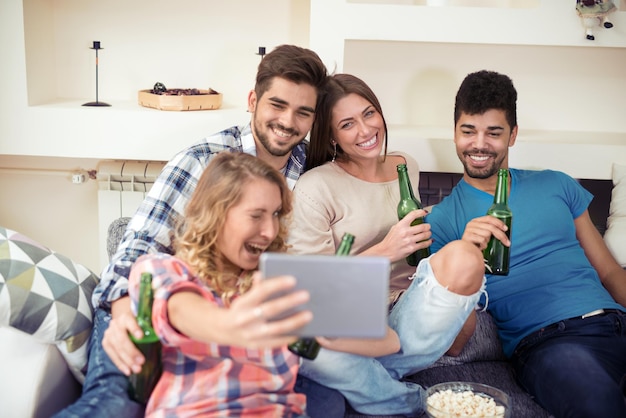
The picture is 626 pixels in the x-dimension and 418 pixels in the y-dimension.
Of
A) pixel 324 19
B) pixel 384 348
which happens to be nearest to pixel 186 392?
pixel 384 348

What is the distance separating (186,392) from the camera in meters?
1.50

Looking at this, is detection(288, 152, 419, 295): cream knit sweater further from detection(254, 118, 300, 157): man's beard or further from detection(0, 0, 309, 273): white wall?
detection(0, 0, 309, 273): white wall

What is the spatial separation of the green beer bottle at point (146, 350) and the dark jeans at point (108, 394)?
4 cm

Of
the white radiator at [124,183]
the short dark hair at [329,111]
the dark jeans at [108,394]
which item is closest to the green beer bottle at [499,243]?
the short dark hair at [329,111]

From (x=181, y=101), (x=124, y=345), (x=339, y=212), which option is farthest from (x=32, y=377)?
(x=181, y=101)

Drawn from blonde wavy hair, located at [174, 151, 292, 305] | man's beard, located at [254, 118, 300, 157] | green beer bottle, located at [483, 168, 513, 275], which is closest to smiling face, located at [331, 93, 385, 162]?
man's beard, located at [254, 118, 300, 157]

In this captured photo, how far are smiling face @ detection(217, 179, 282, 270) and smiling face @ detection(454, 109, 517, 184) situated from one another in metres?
0.90

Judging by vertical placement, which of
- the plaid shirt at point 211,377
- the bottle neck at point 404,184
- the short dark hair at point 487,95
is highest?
the short dark hair at point 487,95

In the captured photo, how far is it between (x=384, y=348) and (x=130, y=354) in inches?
26.1

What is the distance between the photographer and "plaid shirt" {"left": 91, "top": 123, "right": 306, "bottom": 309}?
6.08 feet

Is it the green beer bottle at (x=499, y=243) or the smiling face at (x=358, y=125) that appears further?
the smiling face at (x=358, y=125)

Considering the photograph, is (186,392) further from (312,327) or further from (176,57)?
(176,57)

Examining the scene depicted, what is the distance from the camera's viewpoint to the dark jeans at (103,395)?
1501 mm

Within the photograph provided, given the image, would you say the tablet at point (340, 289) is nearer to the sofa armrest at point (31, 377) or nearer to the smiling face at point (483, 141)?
the sofa armrest at point (31, 377)
